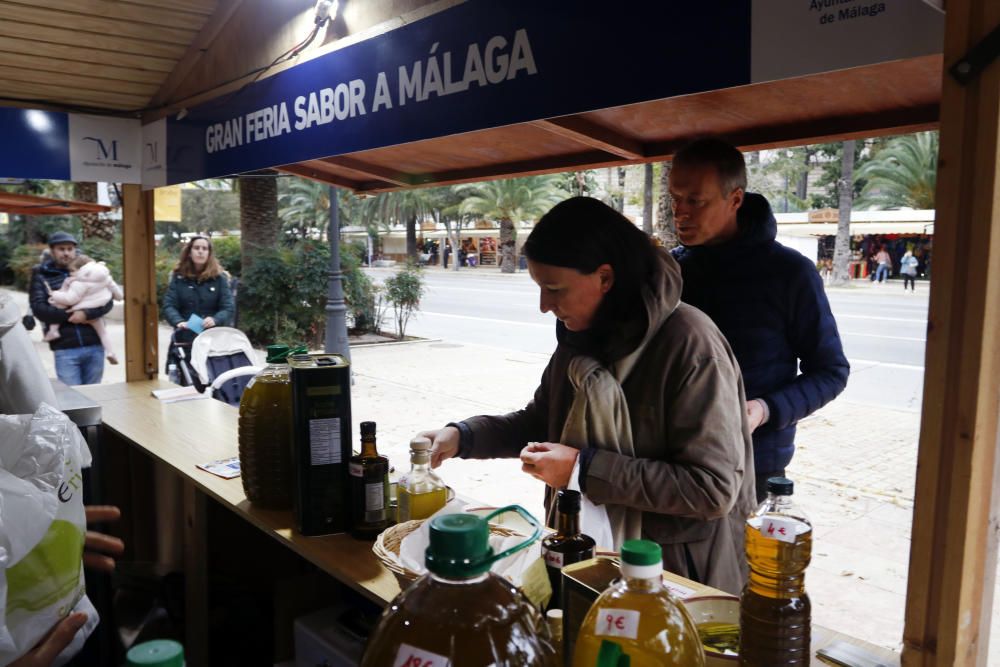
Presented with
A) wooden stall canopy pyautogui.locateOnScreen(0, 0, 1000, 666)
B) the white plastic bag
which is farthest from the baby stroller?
the white plastic bag

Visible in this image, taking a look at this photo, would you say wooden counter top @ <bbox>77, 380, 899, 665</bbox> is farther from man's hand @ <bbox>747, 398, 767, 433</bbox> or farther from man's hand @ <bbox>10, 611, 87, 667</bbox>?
man's hand @ <bbox>747, 398, 767, 433</bbox>

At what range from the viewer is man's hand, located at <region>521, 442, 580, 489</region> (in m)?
1.87

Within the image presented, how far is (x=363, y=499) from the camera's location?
1.95 m

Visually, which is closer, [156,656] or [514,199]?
[156,656]

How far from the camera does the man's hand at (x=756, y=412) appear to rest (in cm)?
265

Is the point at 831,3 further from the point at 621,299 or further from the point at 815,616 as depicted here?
the point at 815,616

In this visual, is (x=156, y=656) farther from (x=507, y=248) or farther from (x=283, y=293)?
(x=507, y=248)

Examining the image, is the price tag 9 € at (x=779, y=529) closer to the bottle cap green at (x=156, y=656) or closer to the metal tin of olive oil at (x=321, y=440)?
the bottle cap green at (x=156, y=656)

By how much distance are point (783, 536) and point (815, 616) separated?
3.36m

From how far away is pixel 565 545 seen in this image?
1.29m

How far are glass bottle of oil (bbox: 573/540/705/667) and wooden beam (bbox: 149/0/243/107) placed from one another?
11.1 ft

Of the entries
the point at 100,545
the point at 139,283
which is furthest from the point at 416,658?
Result: the point at 139,283

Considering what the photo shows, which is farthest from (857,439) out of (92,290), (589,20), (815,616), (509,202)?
(509,202)

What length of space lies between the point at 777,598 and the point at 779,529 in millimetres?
103
